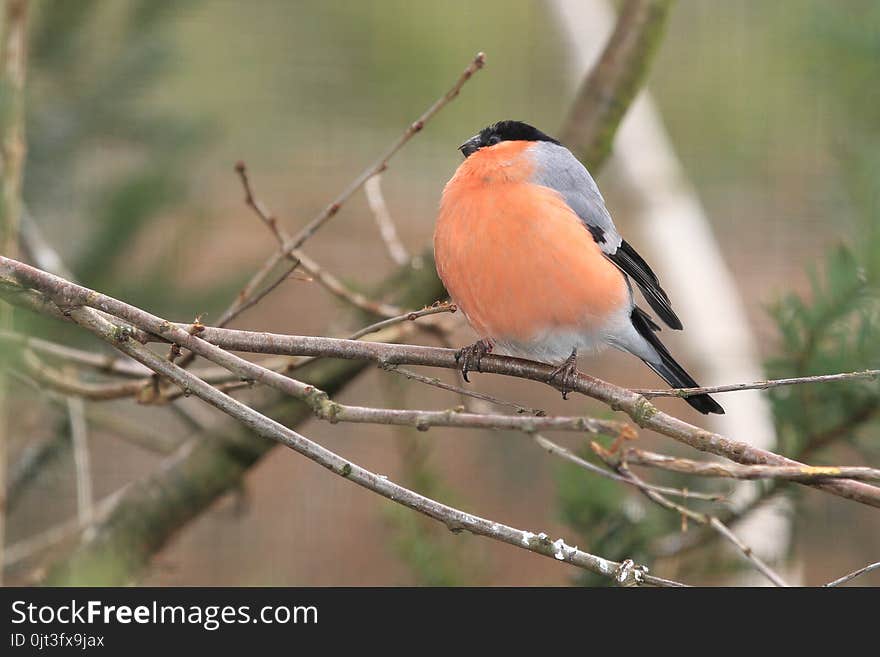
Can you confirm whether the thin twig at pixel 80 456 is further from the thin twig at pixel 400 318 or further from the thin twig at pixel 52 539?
the thin twig at pixel 400 318

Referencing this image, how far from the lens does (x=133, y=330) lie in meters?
0.52

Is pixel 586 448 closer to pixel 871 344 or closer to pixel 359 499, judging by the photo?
pixel 871 344

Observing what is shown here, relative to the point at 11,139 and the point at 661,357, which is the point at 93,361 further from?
the point at 661,357

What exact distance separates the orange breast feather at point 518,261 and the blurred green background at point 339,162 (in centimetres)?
30

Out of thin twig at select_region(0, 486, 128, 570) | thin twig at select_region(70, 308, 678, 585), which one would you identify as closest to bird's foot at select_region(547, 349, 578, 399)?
thin twig at select_region(70, 308, 678, 585)

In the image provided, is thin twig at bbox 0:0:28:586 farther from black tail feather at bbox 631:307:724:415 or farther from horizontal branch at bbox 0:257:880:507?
black tail feather at bbox 631:307:724:415

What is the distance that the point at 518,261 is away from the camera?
2.53 feet

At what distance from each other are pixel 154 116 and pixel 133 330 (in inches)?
27.1

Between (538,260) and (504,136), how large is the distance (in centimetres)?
14

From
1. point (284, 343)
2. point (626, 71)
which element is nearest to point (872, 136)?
point (626, 71)

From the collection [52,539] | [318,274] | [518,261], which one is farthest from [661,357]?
[52,539]

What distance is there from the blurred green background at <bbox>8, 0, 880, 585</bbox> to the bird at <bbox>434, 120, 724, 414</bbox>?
28cm

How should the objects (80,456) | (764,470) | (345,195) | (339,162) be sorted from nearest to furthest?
(764,470) → (345,195) → (80,456) → (339,162)

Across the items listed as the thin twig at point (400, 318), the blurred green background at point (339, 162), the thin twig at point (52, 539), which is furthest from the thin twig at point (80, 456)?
the thin twig at point (400, 318)
